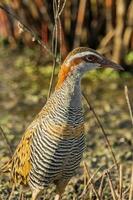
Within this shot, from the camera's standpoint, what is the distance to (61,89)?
536cm

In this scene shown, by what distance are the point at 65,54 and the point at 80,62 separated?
4081 mm

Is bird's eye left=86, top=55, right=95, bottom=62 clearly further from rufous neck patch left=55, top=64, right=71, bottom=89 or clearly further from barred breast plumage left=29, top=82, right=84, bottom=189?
barred breast plumage left=29, top=82, right=84, bottom=189

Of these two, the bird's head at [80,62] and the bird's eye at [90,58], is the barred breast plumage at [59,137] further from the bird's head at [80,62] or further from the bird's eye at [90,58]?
the bird's eye at [90,58]

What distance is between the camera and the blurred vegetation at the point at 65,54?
857cm

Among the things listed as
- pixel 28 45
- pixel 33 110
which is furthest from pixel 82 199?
pixel 28 45

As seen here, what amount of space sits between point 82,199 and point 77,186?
46.9 inches

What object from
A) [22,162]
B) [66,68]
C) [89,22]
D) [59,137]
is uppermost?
[66,68]

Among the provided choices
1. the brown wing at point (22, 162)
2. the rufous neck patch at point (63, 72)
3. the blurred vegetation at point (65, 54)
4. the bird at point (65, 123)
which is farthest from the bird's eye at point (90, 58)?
the blurred vegetation at point (65, 54)

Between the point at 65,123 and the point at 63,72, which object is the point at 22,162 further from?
the point at 63,72

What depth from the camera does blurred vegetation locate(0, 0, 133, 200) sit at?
857 cm

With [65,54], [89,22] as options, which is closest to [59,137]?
[65,54]

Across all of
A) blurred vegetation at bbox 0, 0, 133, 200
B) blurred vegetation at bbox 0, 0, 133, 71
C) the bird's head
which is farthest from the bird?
blurred vegetation at bbox 0, 0, 133, 71

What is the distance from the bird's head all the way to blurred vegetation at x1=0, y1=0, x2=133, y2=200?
9.24 feet

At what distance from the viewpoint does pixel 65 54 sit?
9.39 meters
